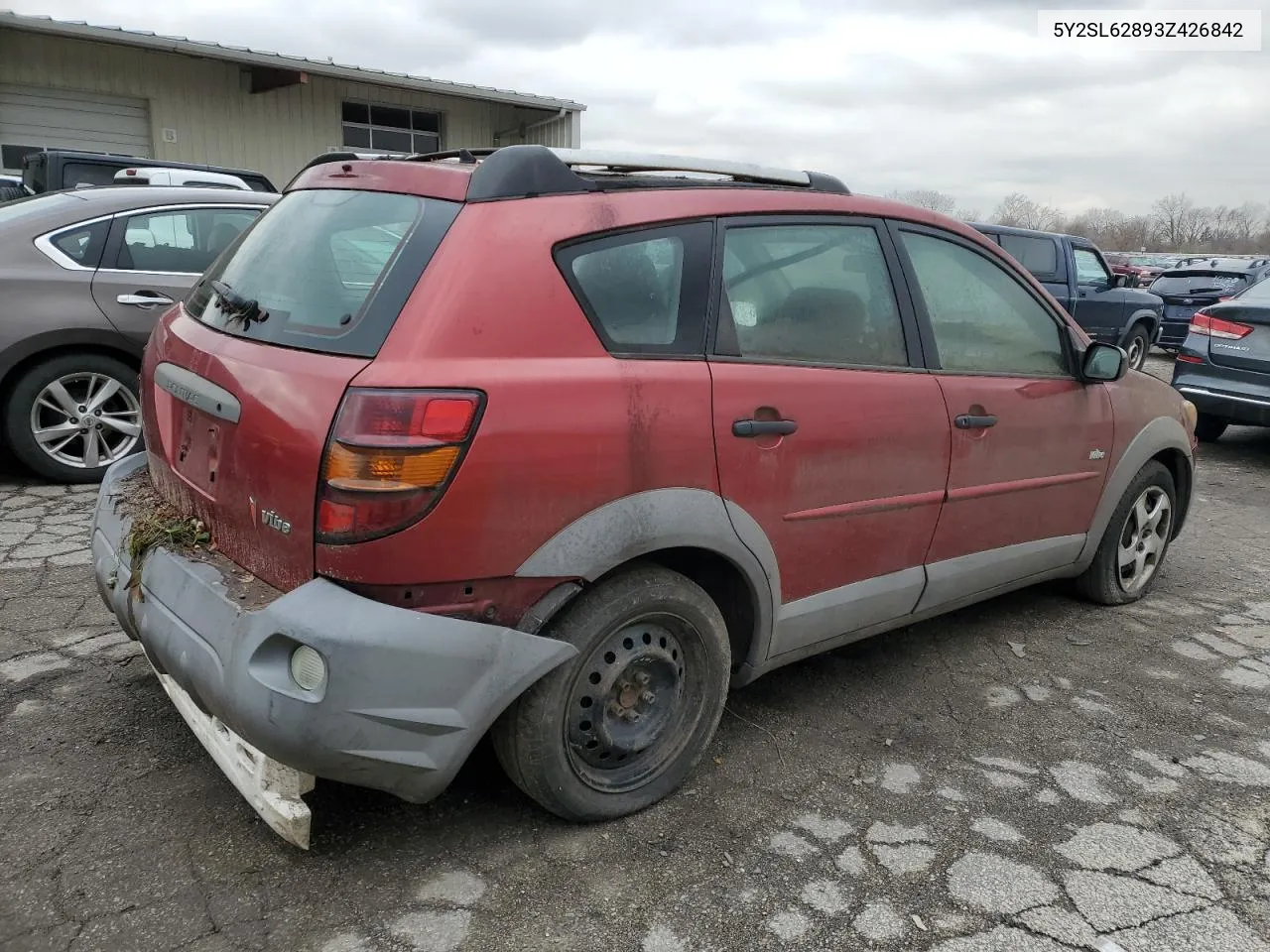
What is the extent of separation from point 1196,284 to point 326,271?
15.4 metres

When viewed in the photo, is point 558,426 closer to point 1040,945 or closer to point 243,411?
point 243,411

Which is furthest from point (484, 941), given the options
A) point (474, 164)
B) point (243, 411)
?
point (474, 164)

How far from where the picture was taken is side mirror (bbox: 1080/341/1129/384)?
369 cm

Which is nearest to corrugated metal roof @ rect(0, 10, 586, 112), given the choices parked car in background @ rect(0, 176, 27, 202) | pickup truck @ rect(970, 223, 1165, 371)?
parked car in background @ rect(0, 176, 27, 202)

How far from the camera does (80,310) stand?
Answer: 513cm

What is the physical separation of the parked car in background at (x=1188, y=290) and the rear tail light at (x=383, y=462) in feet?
48.8

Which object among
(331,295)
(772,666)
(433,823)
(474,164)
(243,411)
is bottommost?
(433,823)

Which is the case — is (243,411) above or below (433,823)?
above

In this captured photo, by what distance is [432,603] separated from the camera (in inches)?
85.0

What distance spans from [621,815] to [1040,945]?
3.40 feet

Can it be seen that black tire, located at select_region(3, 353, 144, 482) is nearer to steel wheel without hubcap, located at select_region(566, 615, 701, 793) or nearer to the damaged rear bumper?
the damaged rear bumper

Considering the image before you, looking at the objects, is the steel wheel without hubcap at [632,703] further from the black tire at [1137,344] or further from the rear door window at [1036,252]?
the black tire at [1137,344]

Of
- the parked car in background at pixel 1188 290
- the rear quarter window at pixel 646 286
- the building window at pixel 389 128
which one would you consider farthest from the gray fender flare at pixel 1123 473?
the building window at pixel 389 128

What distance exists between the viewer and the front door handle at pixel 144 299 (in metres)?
5.26
